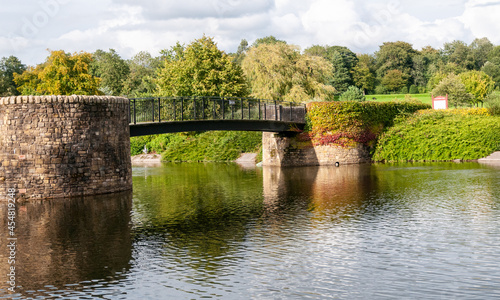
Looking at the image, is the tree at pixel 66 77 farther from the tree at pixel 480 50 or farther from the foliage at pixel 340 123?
the tree at pixel 480 50

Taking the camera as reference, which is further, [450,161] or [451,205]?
[450,161]

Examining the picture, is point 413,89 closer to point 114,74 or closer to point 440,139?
point 114,74

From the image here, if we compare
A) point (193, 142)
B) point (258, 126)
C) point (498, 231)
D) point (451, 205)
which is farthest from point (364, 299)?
point (193, 142)

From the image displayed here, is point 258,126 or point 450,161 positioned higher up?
point 258,126

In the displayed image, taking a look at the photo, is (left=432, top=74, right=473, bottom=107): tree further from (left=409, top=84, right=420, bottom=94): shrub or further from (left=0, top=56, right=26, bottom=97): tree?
(left=0, top=56, right=26, bottom=97): tree

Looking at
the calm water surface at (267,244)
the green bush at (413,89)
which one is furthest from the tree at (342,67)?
the calm water surface at (267,244)

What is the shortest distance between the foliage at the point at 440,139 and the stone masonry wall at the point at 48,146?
28.2 meters

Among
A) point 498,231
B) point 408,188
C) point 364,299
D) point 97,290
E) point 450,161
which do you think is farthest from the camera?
point 450,161

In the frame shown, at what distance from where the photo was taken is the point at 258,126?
42750 mm

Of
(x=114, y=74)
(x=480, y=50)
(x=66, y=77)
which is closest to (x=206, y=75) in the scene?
(x=66, y=77)

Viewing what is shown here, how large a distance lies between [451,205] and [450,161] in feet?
84.6

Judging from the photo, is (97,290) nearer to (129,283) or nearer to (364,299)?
(129,283)

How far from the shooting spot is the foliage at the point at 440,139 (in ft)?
153

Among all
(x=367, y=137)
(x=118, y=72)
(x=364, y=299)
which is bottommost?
(x=364, y=299)
